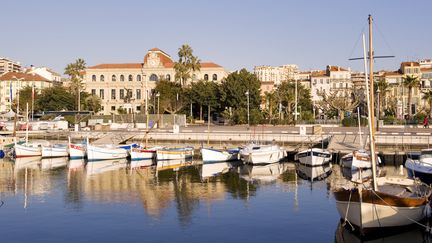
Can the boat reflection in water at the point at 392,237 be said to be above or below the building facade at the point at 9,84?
below

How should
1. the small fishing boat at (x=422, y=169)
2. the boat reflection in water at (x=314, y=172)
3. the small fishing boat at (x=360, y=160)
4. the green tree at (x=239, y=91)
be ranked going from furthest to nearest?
the green tree at (x=239, y=91) < the small fishing boat at (x=360, y=160) < the boat reflection in water at (x=314, y=172) < the small fishing boat at (x=422, y=169)

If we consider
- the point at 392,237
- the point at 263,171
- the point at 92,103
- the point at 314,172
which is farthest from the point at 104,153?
the point at 92,103

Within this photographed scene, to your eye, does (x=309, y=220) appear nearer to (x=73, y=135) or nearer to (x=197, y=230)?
(x=197, y=230)

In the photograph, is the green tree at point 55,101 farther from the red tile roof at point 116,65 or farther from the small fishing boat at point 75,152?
the small fishing boat at point 75,152

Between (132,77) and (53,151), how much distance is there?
63285 mm

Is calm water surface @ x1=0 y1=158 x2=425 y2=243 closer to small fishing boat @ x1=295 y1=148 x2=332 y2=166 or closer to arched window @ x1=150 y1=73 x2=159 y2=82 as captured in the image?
small fishing boat @ x1=295 y1=148 x2=332 y2=166

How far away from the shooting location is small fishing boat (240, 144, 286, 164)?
4847cm

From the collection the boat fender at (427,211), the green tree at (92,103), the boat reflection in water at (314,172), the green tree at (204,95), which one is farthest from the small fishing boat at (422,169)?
the green tree at (92,103)

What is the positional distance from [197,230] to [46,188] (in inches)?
628

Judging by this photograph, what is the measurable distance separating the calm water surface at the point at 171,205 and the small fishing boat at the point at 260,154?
2.35m

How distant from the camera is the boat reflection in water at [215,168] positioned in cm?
4241

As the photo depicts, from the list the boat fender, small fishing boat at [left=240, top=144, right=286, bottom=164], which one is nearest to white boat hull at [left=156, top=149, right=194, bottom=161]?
small fishing boat at [left=240, top=144, right=286, bottom=164]

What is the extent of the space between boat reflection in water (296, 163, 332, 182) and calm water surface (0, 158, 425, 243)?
8 cm

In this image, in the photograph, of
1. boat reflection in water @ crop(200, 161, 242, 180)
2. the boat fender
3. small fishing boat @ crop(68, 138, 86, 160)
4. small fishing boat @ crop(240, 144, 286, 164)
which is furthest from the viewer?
small fishing boat @ crop(68, 138, 86, 160)
